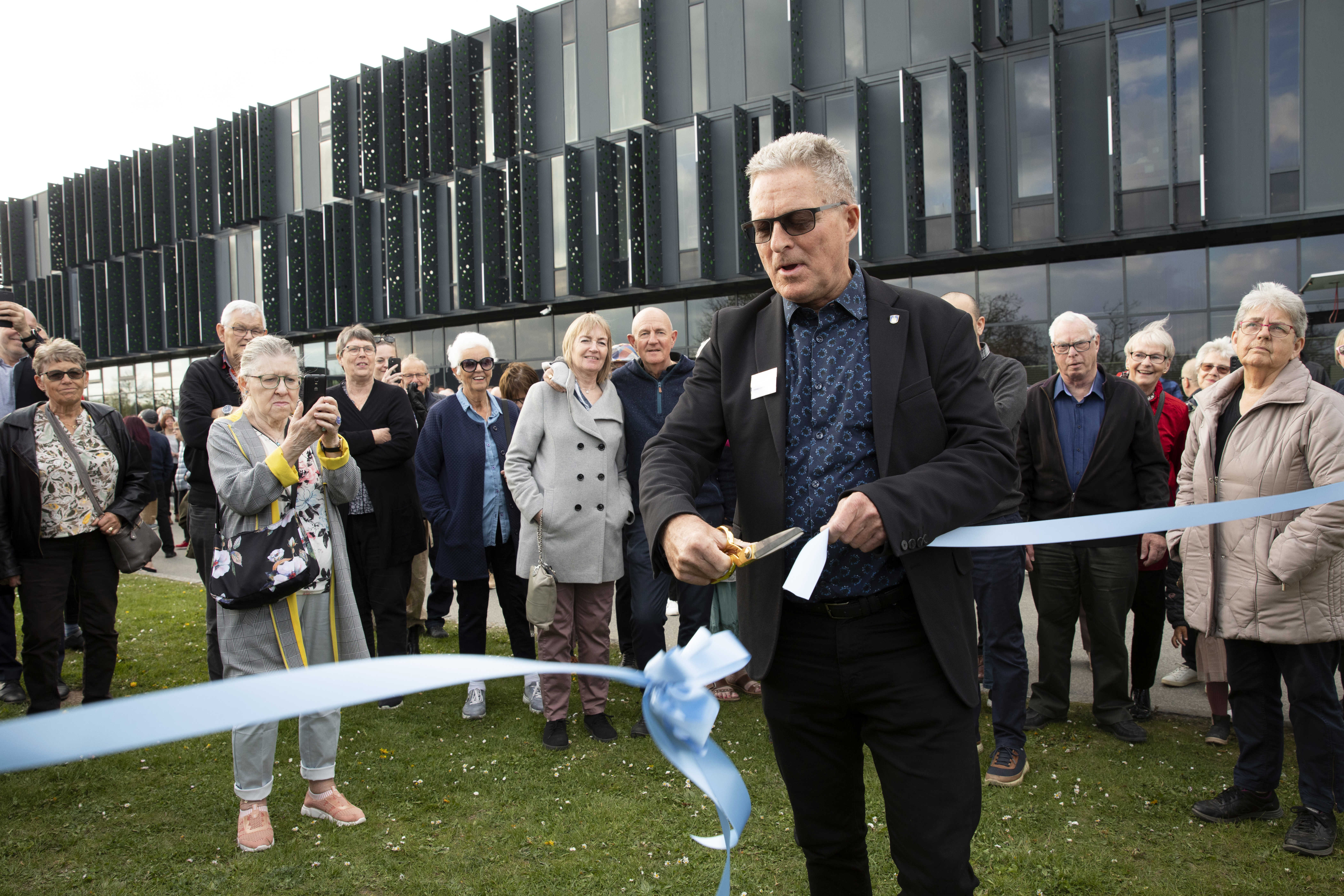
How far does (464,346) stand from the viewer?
571cm

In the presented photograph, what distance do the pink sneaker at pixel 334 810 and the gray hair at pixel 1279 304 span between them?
14.0ft

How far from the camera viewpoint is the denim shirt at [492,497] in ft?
18.2

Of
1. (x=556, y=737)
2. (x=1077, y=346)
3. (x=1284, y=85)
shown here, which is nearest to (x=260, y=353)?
(x=556, y=737)

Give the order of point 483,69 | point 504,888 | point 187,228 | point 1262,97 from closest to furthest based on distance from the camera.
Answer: point 504,888, point 1262,97, point 483,69, point 187,228

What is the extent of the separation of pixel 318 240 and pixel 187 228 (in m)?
8.64

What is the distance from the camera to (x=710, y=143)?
20.7 meters

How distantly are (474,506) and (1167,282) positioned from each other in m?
16.0

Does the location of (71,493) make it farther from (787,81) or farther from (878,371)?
(787,81)

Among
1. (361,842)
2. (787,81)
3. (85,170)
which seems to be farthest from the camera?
(85,170)

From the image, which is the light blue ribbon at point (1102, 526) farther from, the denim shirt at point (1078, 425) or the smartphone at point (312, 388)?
the smartphone at point (312, 388)

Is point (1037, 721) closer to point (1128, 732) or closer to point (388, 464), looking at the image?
point (1128, 732)

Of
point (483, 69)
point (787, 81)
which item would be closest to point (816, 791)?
point (787, 81)

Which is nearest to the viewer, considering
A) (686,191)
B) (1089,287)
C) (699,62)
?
(1089,287)

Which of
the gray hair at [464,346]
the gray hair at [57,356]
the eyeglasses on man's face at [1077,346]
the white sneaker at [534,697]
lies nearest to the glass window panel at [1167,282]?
the eyeglasses on man's face at [1077,346]
